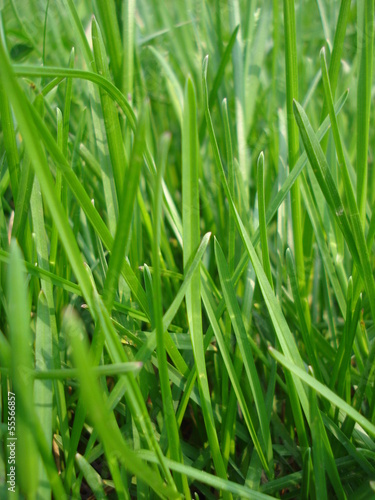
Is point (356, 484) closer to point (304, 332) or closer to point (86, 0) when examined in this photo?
point (304, 332)

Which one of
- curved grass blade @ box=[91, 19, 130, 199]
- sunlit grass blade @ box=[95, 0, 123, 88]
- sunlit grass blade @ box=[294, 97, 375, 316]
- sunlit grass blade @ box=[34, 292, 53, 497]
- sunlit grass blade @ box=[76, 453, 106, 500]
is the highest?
sunlit grass blade @ box=[95, 0, 123, 88]

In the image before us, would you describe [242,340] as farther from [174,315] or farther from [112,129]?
[112,129]

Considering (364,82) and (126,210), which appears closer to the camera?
(126,210)

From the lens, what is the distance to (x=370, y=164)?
855 millimetres

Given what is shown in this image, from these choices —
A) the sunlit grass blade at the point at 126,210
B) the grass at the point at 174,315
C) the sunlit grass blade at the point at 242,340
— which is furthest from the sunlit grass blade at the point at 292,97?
the sunlit grass blade at the point at 126,210

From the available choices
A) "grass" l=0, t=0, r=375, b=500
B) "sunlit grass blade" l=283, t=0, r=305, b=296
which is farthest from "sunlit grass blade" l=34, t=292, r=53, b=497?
"sunlit grass blade" l=283, t=0, r=305, b=296

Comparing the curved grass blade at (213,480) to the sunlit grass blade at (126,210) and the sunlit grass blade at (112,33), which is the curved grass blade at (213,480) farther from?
the sunlit grass blade at (112,33)

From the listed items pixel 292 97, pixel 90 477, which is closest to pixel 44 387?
pixel 90 477

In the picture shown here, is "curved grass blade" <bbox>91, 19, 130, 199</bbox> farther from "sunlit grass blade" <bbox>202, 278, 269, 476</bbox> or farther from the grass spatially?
"sunlit grass blade" <bbox>202, 278, 269, 476</bbox>

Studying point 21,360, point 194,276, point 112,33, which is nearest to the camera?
point 21,360

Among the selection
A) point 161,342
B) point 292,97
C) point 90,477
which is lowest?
point 90,477

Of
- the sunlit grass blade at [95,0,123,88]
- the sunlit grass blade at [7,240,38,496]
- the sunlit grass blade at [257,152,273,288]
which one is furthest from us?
the sunlit grass blade at [95,0,123,88]

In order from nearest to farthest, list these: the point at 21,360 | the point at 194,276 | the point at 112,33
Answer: the point at 21,360 → the point at 194,276 → the point at 112,33

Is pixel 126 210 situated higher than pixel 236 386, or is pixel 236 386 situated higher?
pixel 126 210
